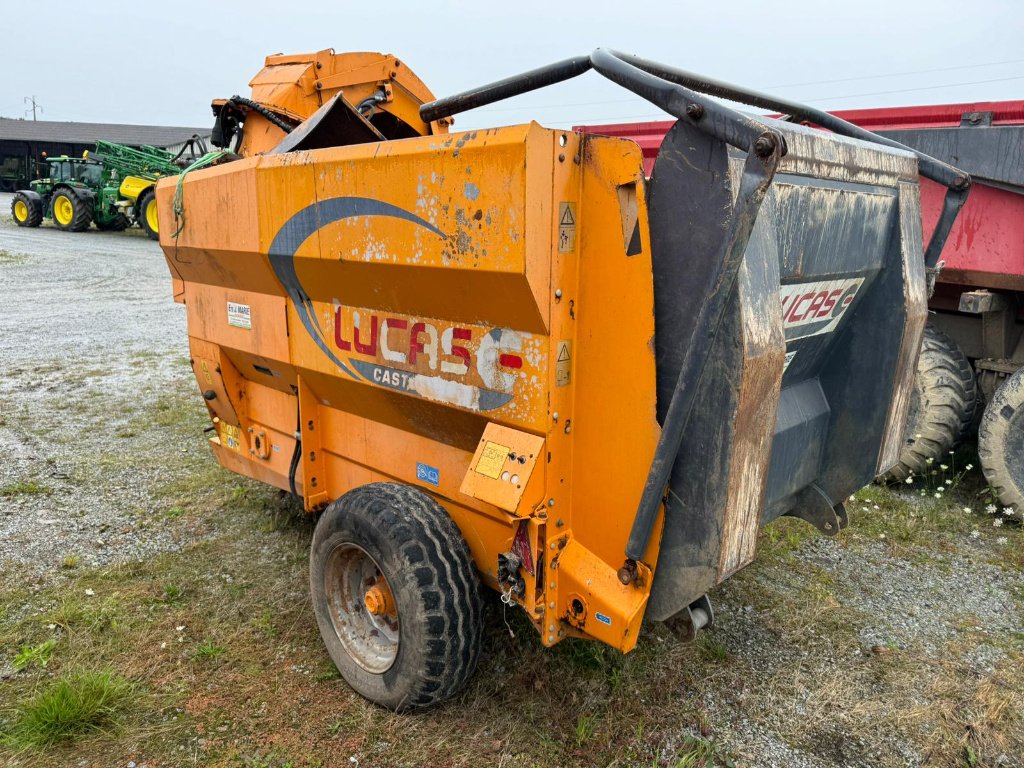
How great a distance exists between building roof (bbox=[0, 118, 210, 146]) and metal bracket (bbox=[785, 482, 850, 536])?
144 feet

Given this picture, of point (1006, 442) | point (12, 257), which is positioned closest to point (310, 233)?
point (1006, 442)

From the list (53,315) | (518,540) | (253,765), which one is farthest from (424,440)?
(53,315)

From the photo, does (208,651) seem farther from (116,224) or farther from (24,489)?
(116,224)

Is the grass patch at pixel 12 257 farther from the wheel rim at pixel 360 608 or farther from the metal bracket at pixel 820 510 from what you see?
the metal bracket at pixel 820 510

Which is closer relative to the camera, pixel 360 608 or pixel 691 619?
pixel 691 619

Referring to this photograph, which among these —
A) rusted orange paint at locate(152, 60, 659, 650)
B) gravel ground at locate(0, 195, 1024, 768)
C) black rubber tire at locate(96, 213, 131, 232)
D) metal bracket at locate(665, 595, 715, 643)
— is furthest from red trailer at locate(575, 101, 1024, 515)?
black rubber tire at locate(96, 213, 131, 232)

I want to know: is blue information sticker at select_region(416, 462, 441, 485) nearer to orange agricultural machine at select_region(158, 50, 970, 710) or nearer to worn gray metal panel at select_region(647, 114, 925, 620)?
orange agricultural machine at select_region(158, 50, 970, 710)

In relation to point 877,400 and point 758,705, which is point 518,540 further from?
point 877,400

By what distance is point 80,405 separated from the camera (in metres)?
5.91

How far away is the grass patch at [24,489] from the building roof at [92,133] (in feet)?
135

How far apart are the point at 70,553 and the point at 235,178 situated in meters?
Result: 2.07

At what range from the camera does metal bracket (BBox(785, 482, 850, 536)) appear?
9.19 feet

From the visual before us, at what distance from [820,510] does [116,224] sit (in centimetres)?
2232

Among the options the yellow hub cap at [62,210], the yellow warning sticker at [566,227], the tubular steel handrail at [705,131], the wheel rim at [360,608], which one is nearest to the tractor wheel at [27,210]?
the yellow hub cap at [62,210]
